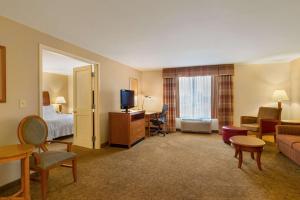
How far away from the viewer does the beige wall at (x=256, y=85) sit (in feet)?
17.0

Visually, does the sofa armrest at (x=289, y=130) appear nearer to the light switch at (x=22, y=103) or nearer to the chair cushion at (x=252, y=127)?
the chair cushion at (x=252, y=127)

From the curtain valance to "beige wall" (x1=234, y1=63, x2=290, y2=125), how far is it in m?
0.35

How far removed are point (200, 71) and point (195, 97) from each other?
922 mm

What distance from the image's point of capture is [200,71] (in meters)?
5.73

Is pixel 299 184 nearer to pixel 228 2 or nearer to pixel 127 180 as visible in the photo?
pixel 127 180

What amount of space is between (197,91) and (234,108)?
1.31 metres

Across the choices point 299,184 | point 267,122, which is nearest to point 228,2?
point 299,184

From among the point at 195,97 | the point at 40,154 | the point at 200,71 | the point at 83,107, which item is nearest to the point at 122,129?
the point at 83,107

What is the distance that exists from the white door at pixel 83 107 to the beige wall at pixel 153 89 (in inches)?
107

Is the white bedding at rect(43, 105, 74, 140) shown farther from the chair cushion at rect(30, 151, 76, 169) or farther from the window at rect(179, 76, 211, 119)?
the window at rect(179, 76, 211, 119)

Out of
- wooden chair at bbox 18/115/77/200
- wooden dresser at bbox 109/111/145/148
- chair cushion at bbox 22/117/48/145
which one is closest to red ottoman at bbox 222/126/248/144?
wooden dresser at bbox 109/111/145/148

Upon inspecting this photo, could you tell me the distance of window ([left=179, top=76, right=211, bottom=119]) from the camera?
232 inches

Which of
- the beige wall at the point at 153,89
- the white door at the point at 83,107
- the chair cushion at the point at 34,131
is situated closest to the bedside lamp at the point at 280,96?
the beige wall at the point at 153,89

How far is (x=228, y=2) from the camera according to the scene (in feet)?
6.46
